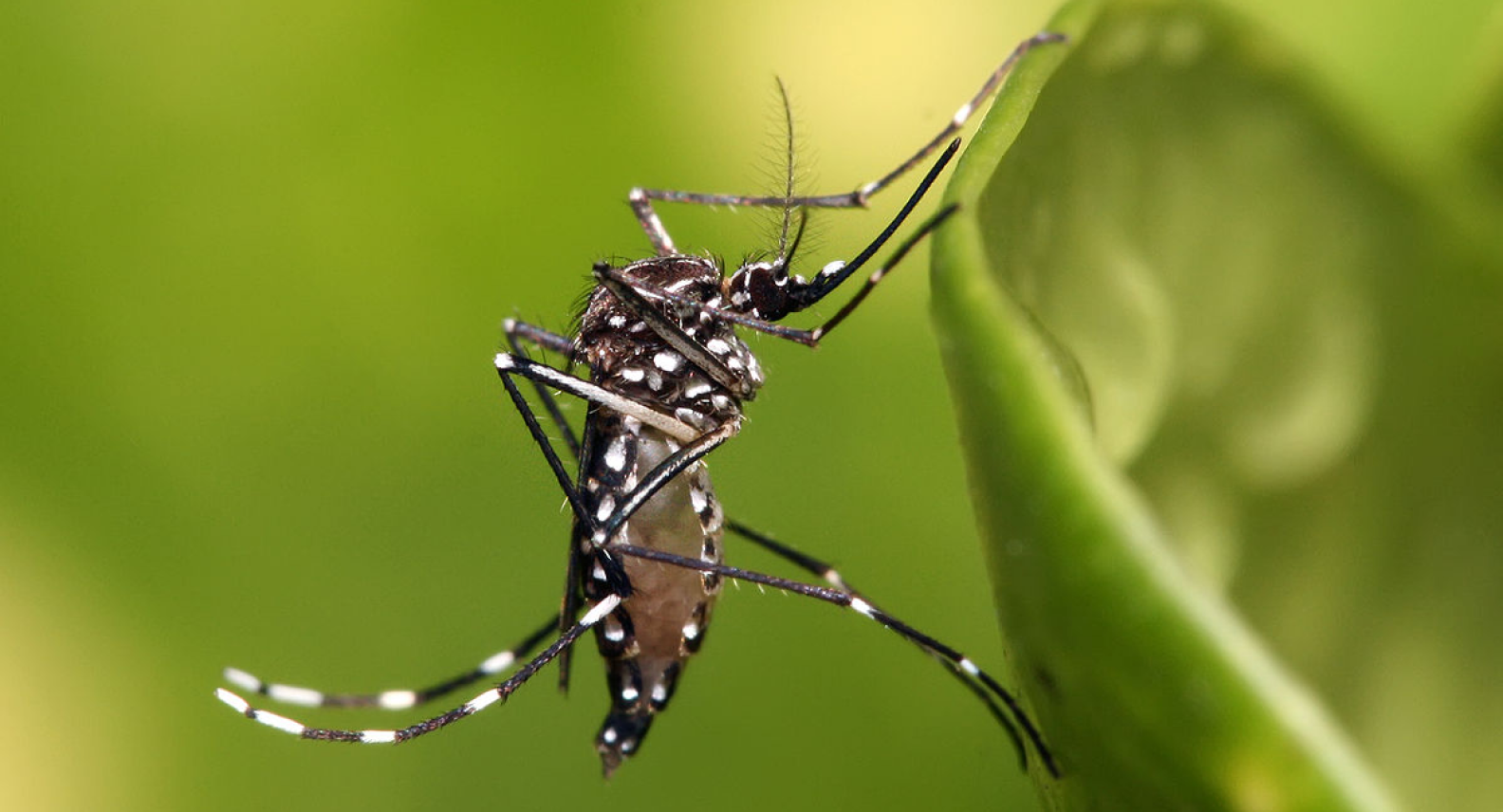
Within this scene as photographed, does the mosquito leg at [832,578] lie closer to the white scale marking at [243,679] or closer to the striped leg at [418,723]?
the striped leg at [418,723]

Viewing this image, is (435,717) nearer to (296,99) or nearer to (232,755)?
(232,755)

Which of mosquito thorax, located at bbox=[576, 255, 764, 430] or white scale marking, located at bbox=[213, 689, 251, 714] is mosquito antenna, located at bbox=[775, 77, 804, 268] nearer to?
mosquito thorax, located at bbox=[576, 255, 764, 430]

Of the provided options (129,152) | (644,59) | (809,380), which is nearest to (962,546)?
(809,380)

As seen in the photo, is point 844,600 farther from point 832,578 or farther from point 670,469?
point 670,469

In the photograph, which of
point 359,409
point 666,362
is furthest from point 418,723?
point 666,362

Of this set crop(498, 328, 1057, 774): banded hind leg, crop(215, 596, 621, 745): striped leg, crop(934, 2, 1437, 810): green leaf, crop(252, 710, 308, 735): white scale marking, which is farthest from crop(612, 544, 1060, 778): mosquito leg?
crop(252, 710, 308, 735): white scale marking

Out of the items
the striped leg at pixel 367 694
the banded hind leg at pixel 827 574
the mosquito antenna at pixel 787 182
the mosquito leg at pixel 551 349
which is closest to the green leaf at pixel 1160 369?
the banded hind leg at pixel 827 574

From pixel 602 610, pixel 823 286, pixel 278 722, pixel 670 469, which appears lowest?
pixel 278 722

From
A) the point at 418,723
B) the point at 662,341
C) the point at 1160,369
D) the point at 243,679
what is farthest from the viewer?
the point at 662,341
